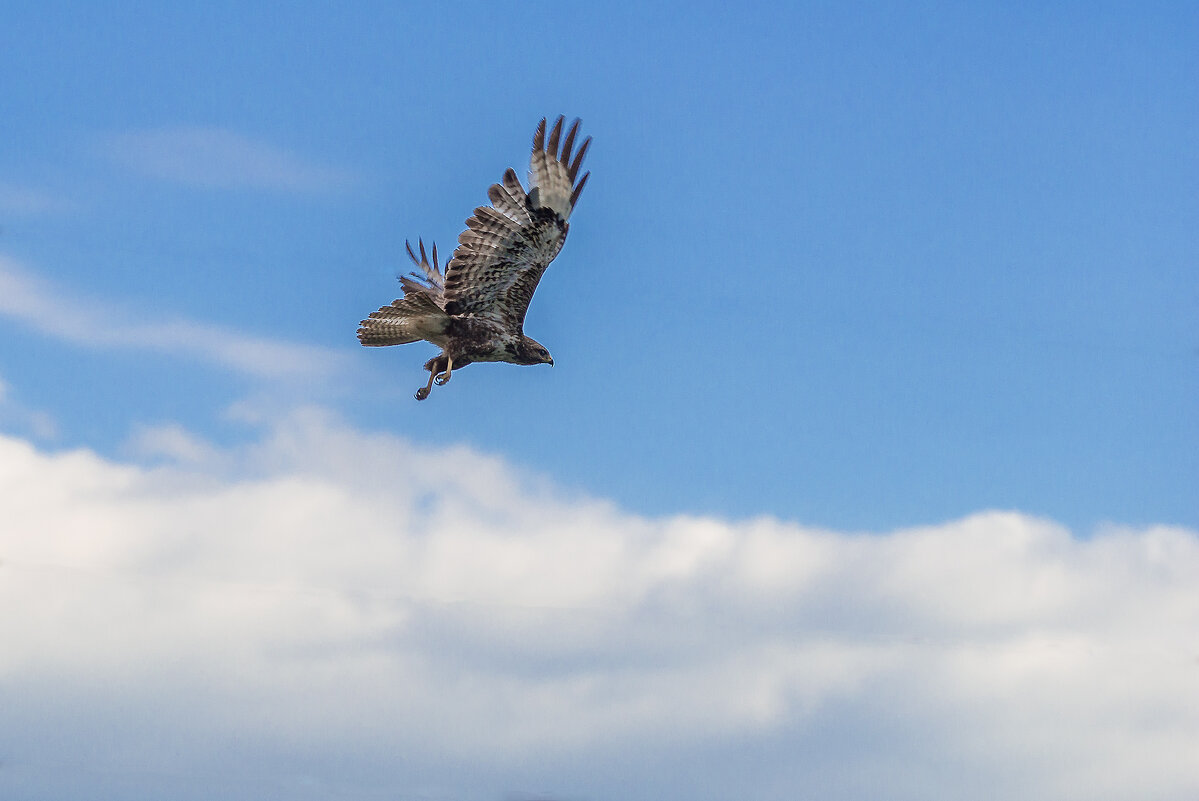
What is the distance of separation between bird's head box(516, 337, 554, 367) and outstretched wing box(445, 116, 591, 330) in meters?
1.46

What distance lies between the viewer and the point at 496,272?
95.3 feet

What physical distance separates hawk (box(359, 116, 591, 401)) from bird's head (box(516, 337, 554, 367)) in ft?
0.91

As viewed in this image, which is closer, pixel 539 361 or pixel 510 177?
pixel 510 177

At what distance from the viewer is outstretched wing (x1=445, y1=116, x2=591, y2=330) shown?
93.4 feet

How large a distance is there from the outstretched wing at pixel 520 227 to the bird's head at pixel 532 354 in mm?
1459

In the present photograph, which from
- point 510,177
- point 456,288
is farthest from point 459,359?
point 510,177

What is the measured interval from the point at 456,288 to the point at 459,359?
1.28m

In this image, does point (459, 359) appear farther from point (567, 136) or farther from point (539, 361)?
point (567, 136)

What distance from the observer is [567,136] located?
93.8 ft

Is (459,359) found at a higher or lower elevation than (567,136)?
lower

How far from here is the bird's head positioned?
30328mm

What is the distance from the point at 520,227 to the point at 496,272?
946 millimetres

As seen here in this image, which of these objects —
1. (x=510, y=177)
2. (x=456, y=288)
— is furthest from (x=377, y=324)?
(x=510, y=177)

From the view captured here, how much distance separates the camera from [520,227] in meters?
Answer: 28.6
